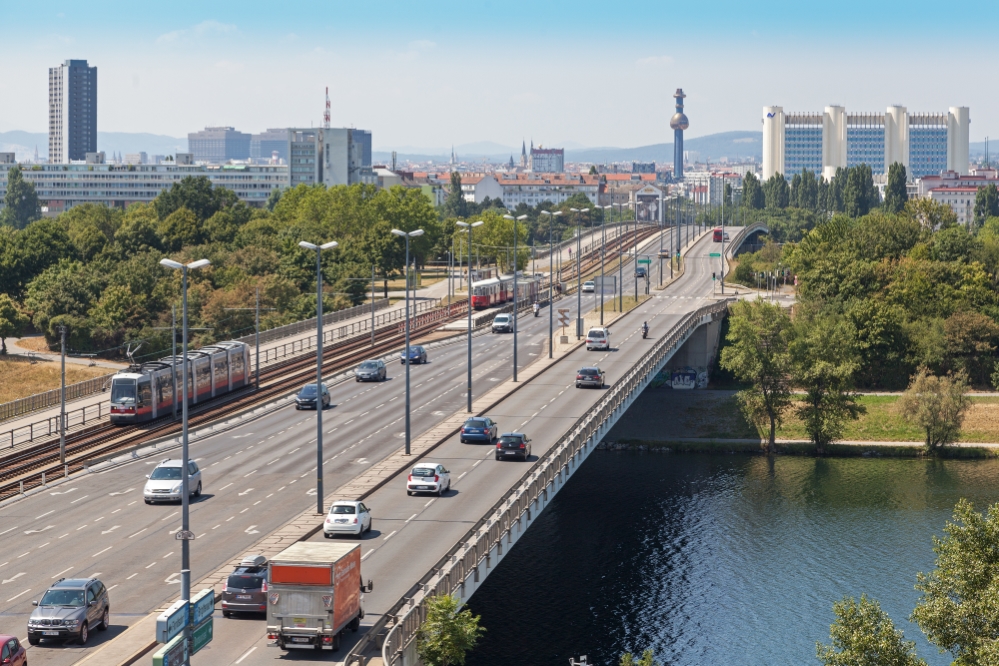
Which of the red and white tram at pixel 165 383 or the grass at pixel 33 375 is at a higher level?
the red and white tram at pixel 165 383

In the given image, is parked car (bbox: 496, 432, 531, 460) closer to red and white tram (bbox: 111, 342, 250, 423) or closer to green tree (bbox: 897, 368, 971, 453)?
red and white tram (bbox: 111, 342, 250, 423)

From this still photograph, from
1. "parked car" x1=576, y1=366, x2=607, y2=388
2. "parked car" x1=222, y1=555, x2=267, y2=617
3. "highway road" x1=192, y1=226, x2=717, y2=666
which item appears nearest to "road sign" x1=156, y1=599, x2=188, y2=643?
"highway road" x1=192, y1=226, x2=717, y2=666

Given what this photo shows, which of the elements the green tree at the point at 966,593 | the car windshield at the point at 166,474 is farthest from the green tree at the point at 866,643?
the car windshield at the point at 166,474

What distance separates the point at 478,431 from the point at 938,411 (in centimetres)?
4897

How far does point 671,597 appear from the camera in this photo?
68.4m

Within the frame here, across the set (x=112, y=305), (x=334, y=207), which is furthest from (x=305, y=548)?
(x=334, y=207)

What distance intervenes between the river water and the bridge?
6.36 m

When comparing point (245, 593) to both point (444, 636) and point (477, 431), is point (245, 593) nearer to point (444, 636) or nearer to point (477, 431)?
point (444, 636)

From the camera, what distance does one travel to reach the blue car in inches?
2980

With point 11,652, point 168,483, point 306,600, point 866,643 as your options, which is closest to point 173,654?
point 11,652

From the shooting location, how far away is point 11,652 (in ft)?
124

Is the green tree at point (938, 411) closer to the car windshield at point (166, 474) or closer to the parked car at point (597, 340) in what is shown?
the parked car at point (597, 340)

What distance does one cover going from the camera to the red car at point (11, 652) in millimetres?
37531

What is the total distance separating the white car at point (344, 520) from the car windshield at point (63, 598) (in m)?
13.2
